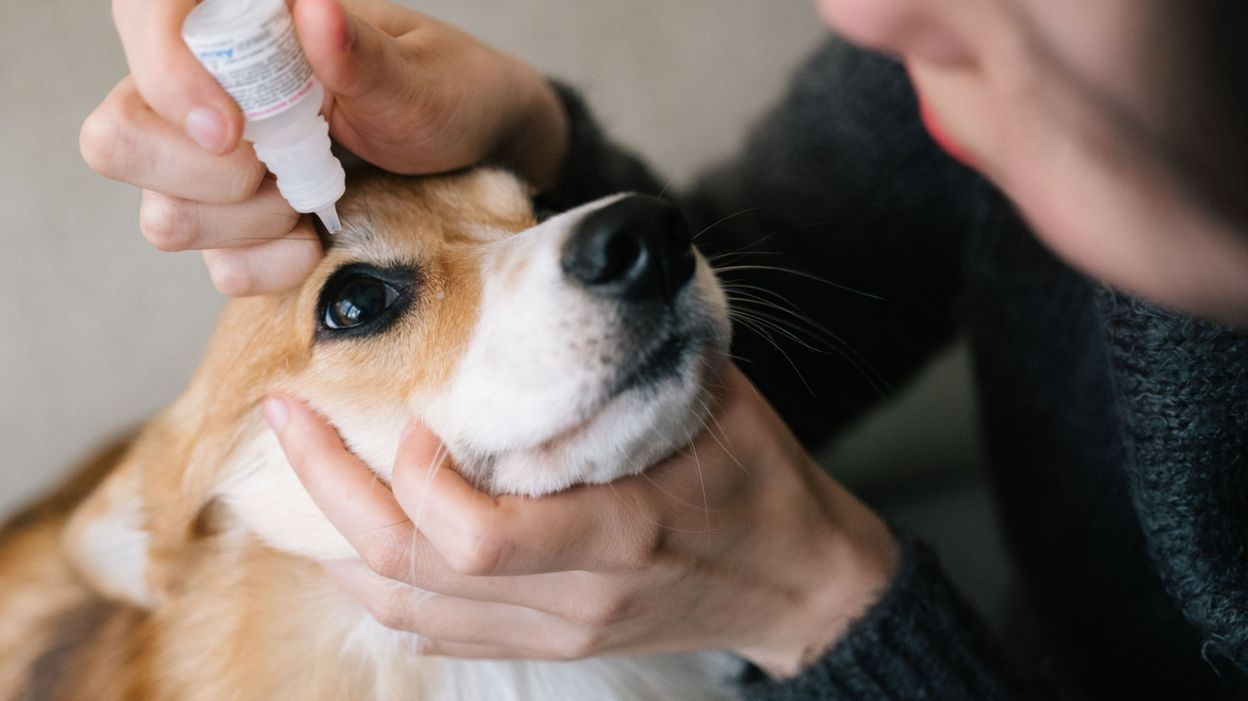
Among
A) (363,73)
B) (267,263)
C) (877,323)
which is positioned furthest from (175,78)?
(877,323)

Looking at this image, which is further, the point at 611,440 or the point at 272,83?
the point at 611,440

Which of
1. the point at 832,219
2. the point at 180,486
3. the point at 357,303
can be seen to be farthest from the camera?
the point at 832,219

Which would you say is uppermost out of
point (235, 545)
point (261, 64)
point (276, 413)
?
point (261, 64)

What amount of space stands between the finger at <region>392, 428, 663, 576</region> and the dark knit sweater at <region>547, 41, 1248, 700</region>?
33 centimetres

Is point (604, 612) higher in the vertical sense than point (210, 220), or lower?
lower

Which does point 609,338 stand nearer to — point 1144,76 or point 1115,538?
point 1144,76

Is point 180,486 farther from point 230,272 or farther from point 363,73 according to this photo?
point 363,73

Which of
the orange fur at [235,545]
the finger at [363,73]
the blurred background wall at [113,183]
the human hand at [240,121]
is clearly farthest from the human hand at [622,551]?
the blurred background wall at [113,183]

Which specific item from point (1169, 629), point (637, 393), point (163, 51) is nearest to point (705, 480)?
point (637, 393)

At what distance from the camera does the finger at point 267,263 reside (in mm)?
930

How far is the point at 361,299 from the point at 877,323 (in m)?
1.01

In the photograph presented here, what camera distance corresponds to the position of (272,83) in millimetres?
717

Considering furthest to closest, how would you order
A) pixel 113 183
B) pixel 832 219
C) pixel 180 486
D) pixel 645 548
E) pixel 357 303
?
1. pixel 832 219
2. pixel 113 183
3. pixel 180 486
4. pixel 357 303
5. pixel 645 548

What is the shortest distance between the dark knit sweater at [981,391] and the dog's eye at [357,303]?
0.39 metres
